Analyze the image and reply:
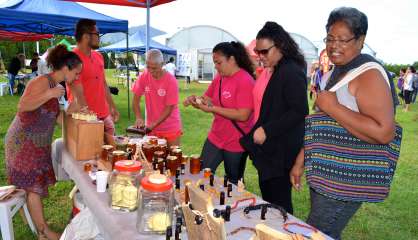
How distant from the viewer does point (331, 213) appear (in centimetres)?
149

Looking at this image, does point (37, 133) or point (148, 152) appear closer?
point (148, 152)

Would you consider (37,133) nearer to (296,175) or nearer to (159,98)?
(159,98)

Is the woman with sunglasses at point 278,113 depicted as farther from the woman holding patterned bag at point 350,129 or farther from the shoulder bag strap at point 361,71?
the shoulder bag strap at point 361,71

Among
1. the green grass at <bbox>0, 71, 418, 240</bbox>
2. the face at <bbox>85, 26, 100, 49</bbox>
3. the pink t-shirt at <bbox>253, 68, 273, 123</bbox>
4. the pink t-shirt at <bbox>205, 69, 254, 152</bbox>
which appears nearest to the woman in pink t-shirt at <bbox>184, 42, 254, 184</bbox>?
the pink t-shirt at <bbox>205, 69, 254, 152</bbox>

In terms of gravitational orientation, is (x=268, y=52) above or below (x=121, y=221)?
above

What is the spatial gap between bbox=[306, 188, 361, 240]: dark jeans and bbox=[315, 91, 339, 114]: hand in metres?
0.39

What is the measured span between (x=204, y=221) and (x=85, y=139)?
1.52 m

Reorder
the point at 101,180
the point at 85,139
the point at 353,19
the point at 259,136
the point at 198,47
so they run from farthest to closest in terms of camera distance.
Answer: the point at 198,47, the point at 85,139, the point at 259,136, the point at 101,180, the point at 353,19

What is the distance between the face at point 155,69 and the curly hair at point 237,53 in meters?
0.76

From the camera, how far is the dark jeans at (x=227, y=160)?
258cm

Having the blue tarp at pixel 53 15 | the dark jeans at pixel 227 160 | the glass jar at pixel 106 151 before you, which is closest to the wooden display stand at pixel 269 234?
the glass jar at pixel 106 151

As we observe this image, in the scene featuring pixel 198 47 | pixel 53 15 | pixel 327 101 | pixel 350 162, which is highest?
pixel 198 47

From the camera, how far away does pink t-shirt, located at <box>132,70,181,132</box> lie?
3211 millimetres

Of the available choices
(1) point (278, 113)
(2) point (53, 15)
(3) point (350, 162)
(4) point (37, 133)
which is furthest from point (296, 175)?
(2) point (53, 15)
